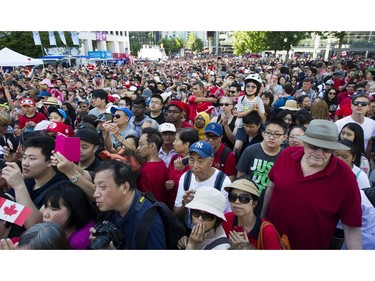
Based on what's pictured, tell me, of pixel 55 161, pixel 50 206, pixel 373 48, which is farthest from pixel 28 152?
pixel 373 48

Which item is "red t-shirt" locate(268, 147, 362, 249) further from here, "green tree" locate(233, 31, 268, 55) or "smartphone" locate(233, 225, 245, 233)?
"green tree" locate(233, 31, 268, 55)

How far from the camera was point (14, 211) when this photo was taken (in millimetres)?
2240

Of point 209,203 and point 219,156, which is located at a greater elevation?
point 209,203

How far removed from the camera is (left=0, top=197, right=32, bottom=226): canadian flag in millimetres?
2213

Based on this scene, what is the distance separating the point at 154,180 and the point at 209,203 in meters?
1.21

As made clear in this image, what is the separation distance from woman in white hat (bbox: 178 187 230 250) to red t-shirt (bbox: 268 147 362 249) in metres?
0.55

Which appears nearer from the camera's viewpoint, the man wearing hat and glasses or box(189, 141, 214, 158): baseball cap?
the man wearing hat and glasses

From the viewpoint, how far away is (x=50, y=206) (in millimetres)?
2291

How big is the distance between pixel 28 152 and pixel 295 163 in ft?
7.71

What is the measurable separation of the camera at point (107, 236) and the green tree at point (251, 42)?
37.2 metres

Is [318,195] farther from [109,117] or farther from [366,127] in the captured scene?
[109,117]

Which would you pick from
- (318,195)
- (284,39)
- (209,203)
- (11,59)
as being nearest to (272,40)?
(284,39)

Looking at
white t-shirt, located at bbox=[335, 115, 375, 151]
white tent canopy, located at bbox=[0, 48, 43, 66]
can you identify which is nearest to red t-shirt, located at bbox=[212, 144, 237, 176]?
white t-shirt, located at bbox=[335, 115, 375, 151]

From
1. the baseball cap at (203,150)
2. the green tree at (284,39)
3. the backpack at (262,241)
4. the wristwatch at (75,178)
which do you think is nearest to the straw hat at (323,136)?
the backpack at (262,241)
